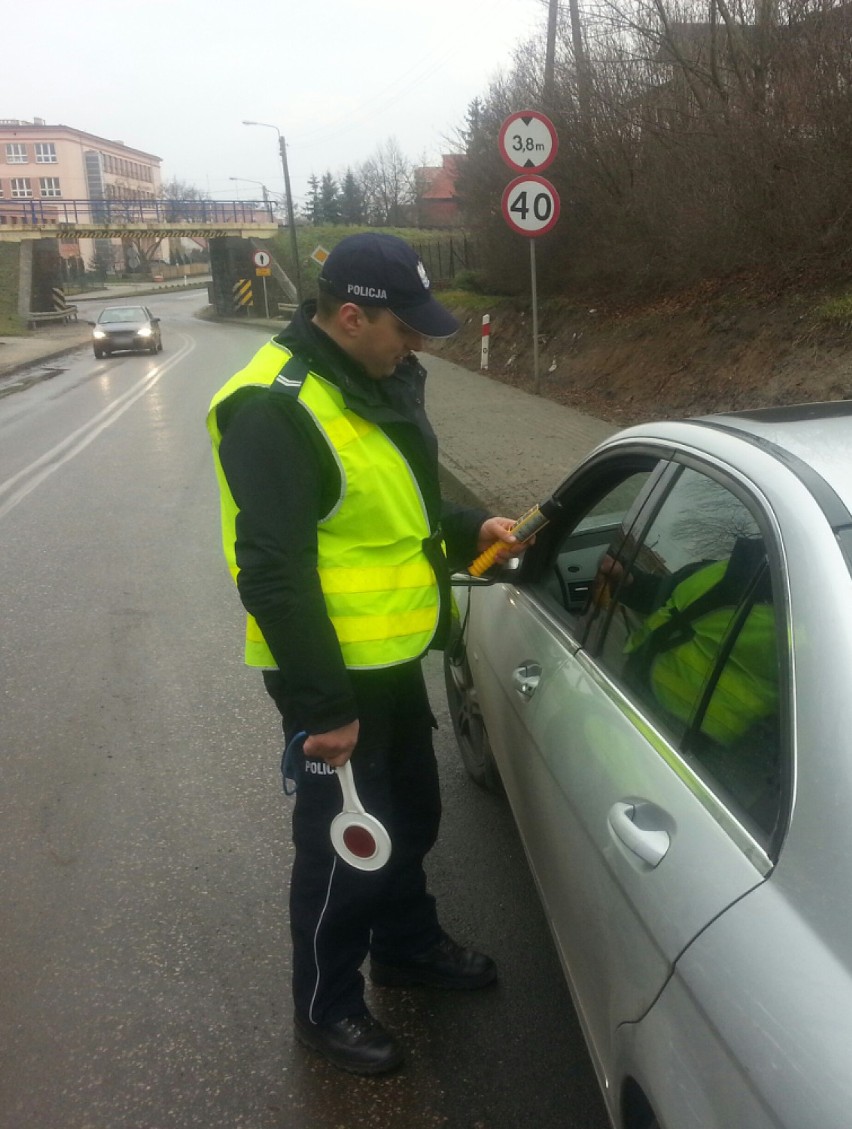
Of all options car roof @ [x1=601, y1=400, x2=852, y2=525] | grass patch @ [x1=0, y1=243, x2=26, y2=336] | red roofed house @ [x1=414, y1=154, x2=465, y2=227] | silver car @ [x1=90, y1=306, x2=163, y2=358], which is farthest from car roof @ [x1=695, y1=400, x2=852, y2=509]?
red roofed house @ [x1=414, y1=154, x2=465, y2=227]

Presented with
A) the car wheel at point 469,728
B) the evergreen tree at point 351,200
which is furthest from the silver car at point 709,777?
the evergreen tree at point 351,200

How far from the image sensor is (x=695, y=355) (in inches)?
451

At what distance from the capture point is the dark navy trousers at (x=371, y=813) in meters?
2.47

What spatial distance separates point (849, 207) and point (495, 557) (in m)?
8.51

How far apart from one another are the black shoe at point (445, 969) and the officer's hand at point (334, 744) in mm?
904

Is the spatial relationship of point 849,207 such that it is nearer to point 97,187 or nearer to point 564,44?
point 564,44

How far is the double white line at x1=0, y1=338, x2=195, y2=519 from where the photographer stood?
10.1 meters

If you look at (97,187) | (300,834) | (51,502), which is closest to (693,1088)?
(300,834)

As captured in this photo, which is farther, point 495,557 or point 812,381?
point 812,381

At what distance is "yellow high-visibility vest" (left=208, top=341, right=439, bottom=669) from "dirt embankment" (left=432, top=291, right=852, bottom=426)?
7.05 metres

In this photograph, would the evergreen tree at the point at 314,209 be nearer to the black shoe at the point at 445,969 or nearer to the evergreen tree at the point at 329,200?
the evergreen tree at the point at 329,200

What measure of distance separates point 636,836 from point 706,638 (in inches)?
18.4

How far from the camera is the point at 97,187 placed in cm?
11400

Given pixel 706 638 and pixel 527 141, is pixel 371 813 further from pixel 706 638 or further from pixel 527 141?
pixel 527 141
